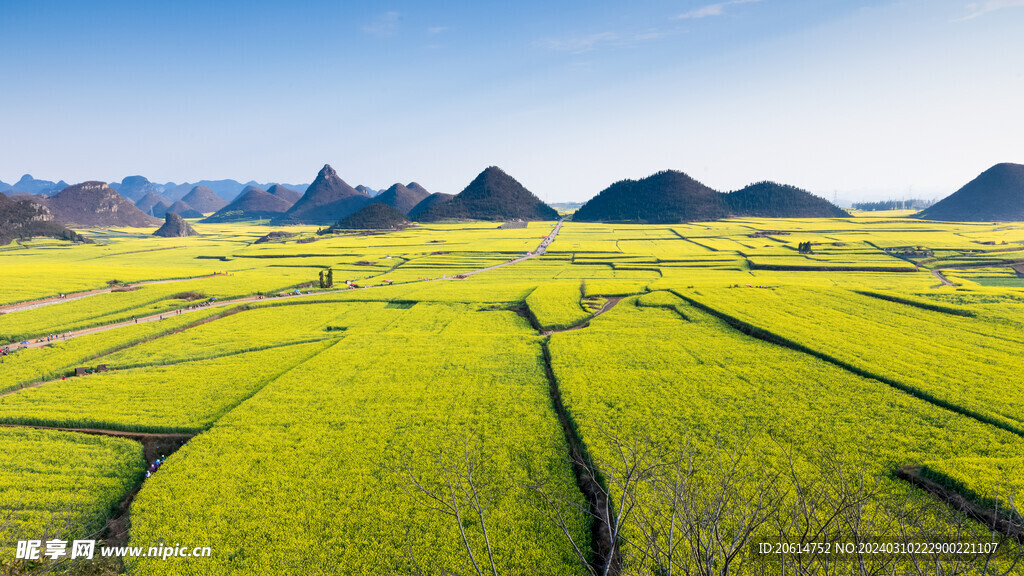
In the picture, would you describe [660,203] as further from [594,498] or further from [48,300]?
[48,300]

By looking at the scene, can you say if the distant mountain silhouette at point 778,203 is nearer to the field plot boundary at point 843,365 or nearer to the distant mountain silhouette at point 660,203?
the distant mountain silhouette at point 660,203

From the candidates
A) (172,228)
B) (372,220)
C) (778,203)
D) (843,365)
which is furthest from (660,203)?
(172,228)

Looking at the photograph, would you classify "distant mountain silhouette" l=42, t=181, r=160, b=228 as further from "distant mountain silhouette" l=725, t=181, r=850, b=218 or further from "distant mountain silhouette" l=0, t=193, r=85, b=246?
"distant mountain silhouette" l=725, t=181, r=850, b=218

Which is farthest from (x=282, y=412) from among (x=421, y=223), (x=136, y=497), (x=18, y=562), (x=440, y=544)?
(x=421, y=223)

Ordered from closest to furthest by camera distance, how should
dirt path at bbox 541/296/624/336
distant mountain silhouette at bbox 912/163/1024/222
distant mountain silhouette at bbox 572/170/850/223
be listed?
dirt path at bbox 541/296/624/336 < distant mountain silhouette at bbox 912/163/1024/222 < distant mountain silhouette at bbox 572/170/850/223

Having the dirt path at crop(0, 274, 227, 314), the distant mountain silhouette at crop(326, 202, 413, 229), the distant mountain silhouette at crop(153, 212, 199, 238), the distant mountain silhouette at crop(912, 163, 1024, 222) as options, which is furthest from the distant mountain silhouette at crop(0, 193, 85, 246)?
the distant mountain silhouette at crop(912, 163, 1024, 222)

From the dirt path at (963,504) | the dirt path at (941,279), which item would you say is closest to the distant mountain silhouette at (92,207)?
the dirt path at (963,504)
